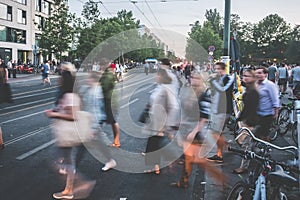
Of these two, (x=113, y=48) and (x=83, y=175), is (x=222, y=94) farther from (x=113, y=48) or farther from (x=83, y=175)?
(x=83, y=175)

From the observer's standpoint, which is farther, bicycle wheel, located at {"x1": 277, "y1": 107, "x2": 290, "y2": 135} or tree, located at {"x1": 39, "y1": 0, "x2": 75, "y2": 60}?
tree, located at {"x1": 39, "y1": 0, "x2": 75, "y2": 60}

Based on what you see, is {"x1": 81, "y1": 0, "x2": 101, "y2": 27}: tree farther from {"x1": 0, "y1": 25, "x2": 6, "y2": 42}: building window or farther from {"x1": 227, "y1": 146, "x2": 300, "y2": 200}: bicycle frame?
{"x1": 227, "y1": 146, "x2": 300, "y2": 200}: bicycle frame

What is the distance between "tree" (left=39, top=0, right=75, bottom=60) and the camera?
1654 inches

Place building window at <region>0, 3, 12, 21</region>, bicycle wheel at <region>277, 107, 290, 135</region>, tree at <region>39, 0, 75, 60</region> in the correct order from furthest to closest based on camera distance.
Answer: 1. building window at <region>0, 3, 12, 21</region>
2. tree at <region>39, 0, 75, 60</region>
3. bicycle wheel at <region>277, 107, 290, 135</region>

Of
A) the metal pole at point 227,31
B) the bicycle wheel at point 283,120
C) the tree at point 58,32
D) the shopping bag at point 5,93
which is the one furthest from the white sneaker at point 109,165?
the tree at point 58,32

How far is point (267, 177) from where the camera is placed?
11.0 ft

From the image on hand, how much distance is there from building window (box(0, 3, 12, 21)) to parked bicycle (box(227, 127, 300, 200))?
4780 cm

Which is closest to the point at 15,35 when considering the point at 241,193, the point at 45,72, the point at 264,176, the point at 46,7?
the point at 46,7

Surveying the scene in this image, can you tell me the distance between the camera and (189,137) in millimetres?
5449

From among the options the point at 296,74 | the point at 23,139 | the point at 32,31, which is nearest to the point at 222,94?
the point at 23,139

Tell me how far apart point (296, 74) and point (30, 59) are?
146 ft

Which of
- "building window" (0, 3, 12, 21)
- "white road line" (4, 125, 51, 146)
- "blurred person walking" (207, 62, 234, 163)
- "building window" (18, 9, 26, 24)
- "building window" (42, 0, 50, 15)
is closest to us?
"blurred person walking" (207, 62, 234, 163)

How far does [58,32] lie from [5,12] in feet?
31.5

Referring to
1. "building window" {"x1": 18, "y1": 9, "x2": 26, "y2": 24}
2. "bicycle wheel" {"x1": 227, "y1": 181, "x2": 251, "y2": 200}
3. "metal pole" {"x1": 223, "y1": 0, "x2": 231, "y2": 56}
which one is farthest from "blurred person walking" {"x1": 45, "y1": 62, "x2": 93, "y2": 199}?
"building window" {"x1": 18, "y1": 9, "x2": 26, "y2": 24}
